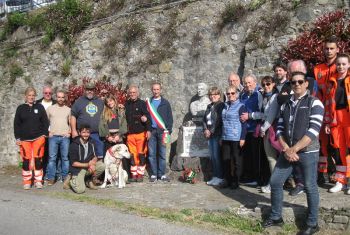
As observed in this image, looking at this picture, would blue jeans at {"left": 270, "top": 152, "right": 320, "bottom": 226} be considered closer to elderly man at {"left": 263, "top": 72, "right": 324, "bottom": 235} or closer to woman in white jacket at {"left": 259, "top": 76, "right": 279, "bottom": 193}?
elderly man at {"left": 263, "top": 72, "right": 324, "bottom": 235}

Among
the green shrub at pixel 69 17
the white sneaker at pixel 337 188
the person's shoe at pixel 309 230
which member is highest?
the green shrub at pixel 69 17

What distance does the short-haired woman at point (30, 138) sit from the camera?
8.84 metres


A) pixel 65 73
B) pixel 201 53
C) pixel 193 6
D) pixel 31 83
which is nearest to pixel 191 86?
pixel 201 53

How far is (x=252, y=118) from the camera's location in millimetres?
7633

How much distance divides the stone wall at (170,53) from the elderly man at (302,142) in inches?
158

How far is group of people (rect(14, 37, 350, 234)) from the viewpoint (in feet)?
17.8

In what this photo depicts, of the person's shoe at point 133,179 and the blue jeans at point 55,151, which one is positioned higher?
the blue jeans at point 55,151

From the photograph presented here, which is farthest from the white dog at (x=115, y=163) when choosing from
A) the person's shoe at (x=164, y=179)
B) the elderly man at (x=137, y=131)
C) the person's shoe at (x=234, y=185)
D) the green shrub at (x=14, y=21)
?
the green shrub at (x=14, y=21)

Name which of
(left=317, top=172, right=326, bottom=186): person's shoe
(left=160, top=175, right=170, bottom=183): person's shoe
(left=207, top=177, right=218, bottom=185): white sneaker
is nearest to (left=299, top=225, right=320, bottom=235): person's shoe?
(left=317, top=172, right=326, bottom=186): person's shoe

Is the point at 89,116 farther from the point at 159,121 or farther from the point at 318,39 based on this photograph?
the point at 318,39

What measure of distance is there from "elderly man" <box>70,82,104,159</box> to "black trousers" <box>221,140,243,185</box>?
272cm

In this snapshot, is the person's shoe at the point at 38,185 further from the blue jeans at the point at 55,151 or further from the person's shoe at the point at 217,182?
the person's shoe at the point at 217,182

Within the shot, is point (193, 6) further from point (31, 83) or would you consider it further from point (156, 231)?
point (156, 231)

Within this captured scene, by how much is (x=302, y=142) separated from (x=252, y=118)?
2392 mm
